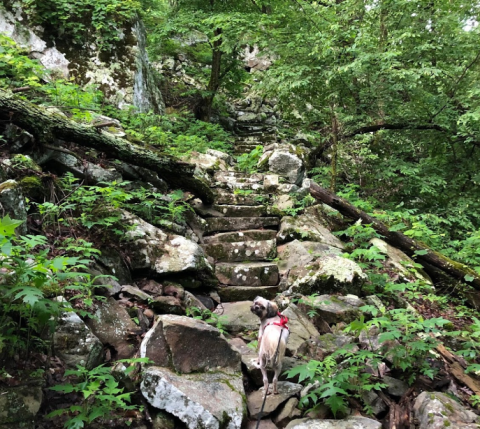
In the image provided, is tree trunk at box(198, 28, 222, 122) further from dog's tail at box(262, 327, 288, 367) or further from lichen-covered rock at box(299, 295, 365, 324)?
dog's tail at box(262, 327, 288, 367)

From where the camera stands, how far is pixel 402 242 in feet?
22.2

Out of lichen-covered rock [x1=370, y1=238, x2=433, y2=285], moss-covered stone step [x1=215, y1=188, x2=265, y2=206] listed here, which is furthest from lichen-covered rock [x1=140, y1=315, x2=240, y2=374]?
moss-covered stone step [x1=215, y1=188, x2=265, y2=206]

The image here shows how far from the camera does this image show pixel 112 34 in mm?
9516

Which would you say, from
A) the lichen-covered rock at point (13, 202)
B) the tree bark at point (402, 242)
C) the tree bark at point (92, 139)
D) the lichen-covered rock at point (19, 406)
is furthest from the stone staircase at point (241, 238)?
the lichen-covered rock at point (19, 406)

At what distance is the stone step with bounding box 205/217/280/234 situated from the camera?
6.68 m

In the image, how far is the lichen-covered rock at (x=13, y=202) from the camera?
9.73ft

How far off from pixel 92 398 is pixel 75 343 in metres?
0.49

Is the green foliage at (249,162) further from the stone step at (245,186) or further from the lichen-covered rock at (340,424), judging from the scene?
the lichen-covered rock at (340,424)

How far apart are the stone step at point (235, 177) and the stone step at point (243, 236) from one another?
2304mm

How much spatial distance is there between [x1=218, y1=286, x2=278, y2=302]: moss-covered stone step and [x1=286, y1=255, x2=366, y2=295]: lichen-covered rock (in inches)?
16.1

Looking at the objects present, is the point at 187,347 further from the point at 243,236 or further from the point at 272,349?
the point at 243,236

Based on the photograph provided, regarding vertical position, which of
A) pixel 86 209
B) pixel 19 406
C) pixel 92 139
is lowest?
pixel 19 406

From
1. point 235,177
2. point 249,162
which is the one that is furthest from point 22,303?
point 249,162

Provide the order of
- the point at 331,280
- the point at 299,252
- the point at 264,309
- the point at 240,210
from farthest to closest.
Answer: the point at 240,210 < the point at 299,252 < the point at 331,280 < the point at 264,309
